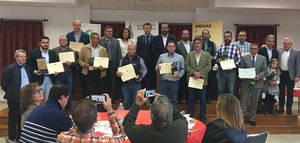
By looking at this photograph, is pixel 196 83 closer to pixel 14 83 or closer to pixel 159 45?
pixel 159 45

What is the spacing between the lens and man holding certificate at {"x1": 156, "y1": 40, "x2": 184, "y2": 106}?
16.4ft

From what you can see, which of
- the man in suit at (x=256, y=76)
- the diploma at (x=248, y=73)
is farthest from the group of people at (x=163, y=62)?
the diploma at (x=248, y=73)

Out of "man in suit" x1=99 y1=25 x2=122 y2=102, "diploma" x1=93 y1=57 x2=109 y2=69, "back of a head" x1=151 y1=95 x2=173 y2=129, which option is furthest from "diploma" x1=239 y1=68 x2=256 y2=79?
"back of a head" x1=151 y1=95 x2=173 y2=129

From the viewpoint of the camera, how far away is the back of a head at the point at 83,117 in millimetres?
1684

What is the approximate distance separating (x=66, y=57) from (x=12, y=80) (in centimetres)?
97

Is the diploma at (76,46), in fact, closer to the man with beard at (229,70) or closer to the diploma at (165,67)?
the diploma at (165,67)

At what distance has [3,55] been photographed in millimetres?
8492

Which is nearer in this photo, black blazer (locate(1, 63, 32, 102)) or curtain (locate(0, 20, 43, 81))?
black blazer (locate(1, 63, 32, 102))

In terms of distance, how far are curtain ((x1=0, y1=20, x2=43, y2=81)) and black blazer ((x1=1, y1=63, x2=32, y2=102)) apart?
183 inches

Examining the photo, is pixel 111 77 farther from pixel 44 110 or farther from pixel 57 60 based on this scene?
pixel 44 110

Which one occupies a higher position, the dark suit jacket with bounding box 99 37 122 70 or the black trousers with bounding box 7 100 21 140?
the dark suit jacket with bounding box 99 37 122 70

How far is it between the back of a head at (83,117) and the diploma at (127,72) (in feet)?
10.5

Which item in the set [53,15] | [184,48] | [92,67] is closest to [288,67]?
[184,48]

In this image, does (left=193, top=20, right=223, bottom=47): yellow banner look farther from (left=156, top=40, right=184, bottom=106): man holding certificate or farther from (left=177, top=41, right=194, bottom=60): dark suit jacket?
(left=156, top=40, right=184, bottom=106): man holding certificate
